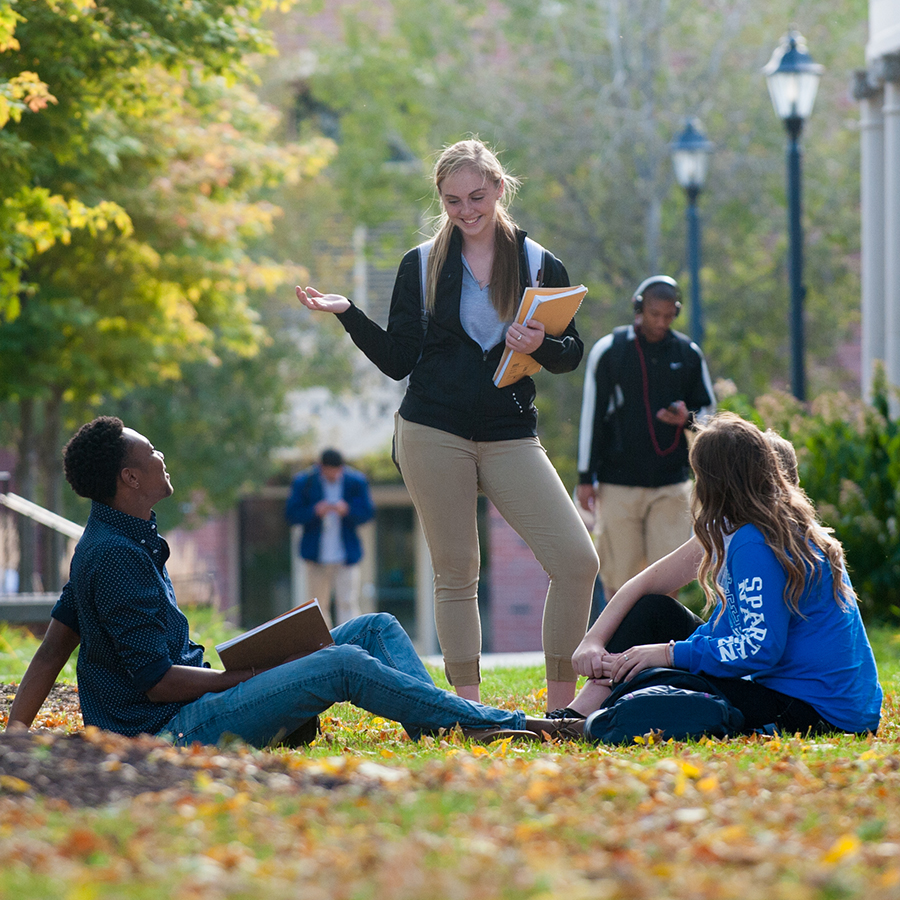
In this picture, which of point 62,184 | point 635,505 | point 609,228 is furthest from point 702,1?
point 635,505

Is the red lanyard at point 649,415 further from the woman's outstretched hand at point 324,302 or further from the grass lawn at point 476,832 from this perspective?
the grass lawn at point 476,832

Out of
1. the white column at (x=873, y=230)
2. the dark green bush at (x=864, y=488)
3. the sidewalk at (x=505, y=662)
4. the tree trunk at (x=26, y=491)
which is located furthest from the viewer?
the white column at (x=873, y=230)

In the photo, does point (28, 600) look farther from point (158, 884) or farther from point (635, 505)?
point (158, 884)

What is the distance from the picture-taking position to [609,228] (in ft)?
62.3

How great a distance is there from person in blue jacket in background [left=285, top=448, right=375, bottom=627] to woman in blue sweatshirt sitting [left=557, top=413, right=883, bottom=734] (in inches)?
307

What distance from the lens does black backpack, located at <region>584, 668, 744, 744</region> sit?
14.8 feet

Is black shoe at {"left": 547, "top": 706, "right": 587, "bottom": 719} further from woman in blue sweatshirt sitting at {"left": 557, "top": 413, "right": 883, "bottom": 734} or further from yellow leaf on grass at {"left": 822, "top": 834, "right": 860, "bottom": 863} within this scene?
yellow leaf on grass at {"left": 822, "top": 834, "right": 860, "bottom": 863}

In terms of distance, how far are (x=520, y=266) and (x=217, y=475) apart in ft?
44.9

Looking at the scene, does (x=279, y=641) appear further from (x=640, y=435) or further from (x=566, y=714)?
(x=640, y=435)

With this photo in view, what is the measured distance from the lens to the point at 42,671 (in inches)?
180

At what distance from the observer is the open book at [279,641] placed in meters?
4.50

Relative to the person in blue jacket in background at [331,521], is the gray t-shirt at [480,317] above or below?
above

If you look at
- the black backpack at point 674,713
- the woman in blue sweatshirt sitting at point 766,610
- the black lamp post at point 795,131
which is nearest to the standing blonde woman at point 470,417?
the woman in blue sweatshirt sitting at point 766,610

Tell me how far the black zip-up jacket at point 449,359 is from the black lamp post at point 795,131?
20.7ft
